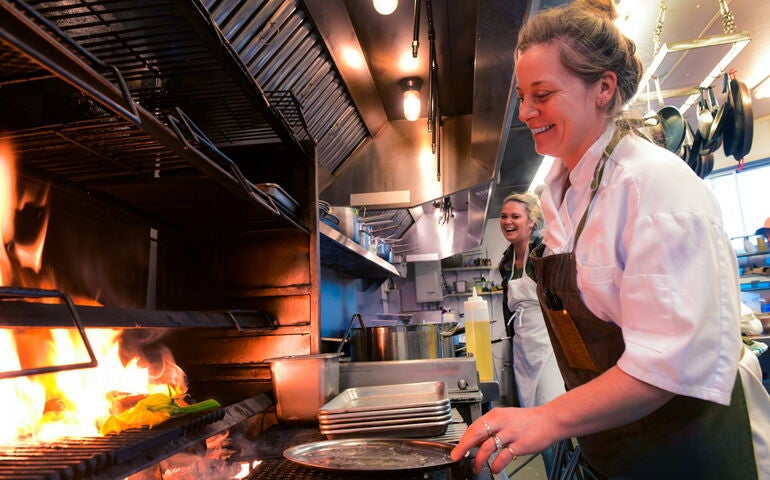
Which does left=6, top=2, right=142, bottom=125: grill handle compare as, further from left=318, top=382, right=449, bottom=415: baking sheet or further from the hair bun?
left=318, top=382, right=449, bottom=415: baking sheet

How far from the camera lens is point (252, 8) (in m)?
1.95

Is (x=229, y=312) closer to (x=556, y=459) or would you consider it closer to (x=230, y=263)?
(x=230, y=263)

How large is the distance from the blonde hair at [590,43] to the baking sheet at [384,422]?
0.88 meters

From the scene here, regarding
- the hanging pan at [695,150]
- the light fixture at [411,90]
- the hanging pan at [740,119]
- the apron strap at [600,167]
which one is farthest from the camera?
the hanging pan at [695,150]

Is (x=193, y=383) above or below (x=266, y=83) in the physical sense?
below

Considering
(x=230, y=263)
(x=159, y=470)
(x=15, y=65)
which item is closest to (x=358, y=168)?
(x=230, y=263)

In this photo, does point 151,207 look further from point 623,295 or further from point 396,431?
point 623,295

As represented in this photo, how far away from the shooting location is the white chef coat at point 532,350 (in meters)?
3.12

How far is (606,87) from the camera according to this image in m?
1.14

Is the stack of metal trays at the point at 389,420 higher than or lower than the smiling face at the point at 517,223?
lower

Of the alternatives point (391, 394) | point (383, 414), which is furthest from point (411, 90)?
point (383, 414)

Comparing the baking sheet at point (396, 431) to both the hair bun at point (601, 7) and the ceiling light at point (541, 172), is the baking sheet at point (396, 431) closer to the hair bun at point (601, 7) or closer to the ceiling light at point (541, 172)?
the hair bun at point (601, 7)

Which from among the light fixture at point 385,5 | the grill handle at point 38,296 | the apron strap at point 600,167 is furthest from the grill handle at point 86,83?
the light fixture at point 385,5

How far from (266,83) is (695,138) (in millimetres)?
3876
